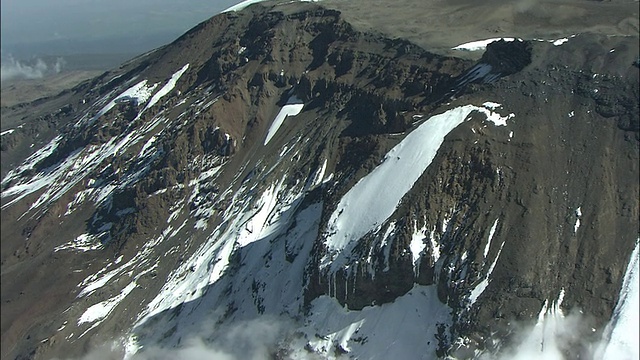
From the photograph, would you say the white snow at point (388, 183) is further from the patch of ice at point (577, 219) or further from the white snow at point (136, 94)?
the white snow at point (136, 94)

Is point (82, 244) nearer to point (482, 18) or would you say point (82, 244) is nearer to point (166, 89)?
point (166, 89)

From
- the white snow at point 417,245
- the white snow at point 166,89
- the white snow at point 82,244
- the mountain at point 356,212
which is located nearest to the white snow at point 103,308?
the mountain at point 356,212

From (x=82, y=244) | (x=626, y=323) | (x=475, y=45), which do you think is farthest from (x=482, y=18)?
(x=82, y=244)

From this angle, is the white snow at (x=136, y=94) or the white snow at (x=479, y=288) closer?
the white snow at (x=479, y=288)

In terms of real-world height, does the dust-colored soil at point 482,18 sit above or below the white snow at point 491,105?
above

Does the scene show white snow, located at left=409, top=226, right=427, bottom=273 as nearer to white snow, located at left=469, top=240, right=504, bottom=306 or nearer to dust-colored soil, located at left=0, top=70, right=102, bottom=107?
white snow, located at left=469, top=240, right=504, bottom=306

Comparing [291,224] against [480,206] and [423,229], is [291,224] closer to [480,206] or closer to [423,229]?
[423,229]
